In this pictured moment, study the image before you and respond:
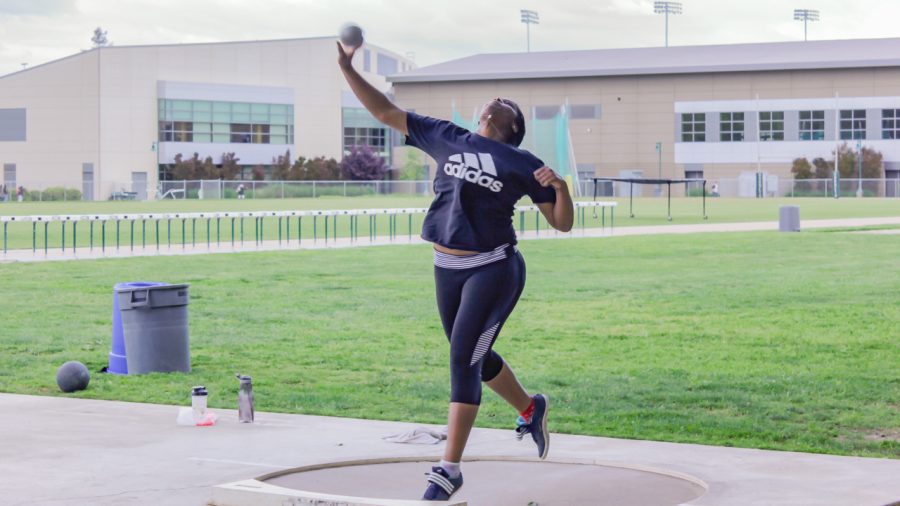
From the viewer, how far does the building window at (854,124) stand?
100 metres

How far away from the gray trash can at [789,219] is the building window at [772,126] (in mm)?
66328

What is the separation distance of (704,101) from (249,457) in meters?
99.5

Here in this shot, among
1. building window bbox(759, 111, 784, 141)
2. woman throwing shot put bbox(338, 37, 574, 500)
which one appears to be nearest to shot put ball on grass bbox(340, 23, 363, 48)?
woman throwing shot put bbox(338, 37, 574, 500)

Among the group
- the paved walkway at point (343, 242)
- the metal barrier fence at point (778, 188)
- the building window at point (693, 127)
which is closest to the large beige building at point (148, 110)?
the metal barrier fence at point (778, 188)

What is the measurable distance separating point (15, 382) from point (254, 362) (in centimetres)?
220

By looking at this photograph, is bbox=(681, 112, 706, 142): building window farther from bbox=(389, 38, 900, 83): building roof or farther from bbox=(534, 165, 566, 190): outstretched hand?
bbox=(534, 165, 566, 190): outstretched hand

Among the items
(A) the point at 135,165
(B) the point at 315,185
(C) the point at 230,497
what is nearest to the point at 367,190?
(B) the point at 315,185

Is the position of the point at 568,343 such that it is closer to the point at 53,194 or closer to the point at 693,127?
the point at 53,194

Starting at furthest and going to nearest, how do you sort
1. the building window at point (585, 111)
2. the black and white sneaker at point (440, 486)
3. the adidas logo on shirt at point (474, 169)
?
the building window at point (585, 111) → the adidas logo on shirt at point (474, 169) → the black and white sneaker at point (440, 486)

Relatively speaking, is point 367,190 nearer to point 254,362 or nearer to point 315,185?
point 315,185

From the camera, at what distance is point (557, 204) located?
6688 mm

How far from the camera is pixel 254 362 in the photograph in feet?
41.3

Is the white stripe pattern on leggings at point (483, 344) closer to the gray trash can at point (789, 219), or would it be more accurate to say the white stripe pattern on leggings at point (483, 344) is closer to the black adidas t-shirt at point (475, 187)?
the black adidas t-shirt at point (475, 187)

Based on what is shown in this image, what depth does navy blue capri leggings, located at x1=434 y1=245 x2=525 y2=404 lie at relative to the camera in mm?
6570
